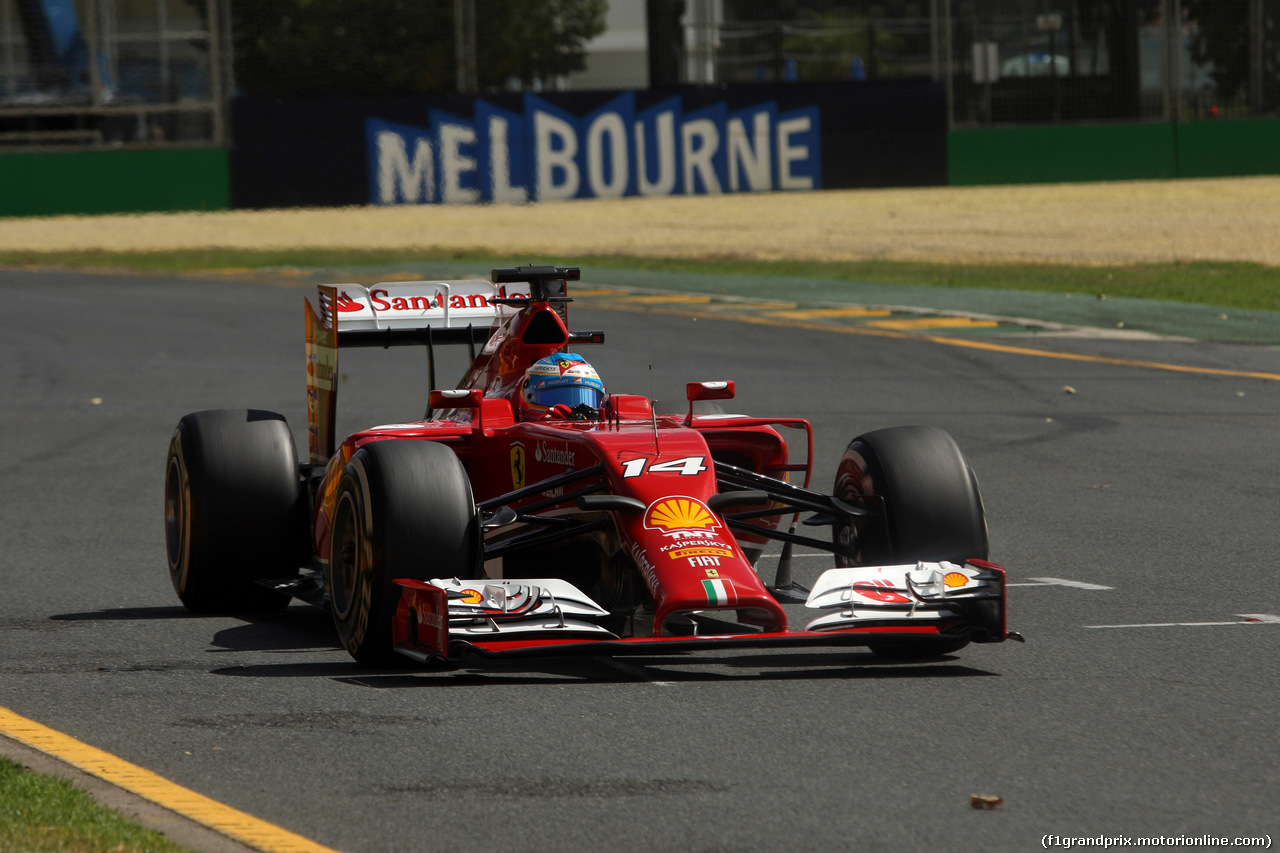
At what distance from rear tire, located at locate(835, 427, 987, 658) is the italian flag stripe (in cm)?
79

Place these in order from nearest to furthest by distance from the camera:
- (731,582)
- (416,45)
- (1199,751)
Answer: (1199,751) → (731,582) → (416,45)

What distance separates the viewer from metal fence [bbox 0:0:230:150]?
3506 cm

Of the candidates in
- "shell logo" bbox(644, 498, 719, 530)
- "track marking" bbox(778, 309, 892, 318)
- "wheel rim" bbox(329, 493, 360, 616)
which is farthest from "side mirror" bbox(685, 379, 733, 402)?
"track marking" bbox(778, 309, 892, 318)

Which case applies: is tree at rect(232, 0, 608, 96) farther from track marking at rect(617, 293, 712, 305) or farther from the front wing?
the front wing

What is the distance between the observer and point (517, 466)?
7234 millimetres

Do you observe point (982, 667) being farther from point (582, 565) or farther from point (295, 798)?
point (295, 798)

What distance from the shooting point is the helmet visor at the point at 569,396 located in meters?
7.56

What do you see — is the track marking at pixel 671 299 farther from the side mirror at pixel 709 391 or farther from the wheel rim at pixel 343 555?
the wheel rim at pixel 343 555

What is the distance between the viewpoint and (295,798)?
4.90 meters

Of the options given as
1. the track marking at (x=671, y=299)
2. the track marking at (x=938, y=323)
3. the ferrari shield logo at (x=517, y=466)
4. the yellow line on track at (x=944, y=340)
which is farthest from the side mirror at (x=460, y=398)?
the track marking at (x=671, y=299)

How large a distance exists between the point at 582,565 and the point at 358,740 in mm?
1762

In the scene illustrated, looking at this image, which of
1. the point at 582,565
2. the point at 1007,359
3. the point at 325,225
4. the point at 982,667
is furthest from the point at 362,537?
the point at 325,225

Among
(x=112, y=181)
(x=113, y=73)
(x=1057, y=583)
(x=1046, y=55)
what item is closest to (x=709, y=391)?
(x=1057, y=583)

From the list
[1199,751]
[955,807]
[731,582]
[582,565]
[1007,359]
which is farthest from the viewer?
[1007,359]
